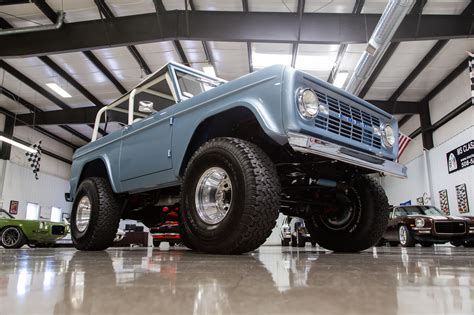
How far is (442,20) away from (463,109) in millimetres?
5039

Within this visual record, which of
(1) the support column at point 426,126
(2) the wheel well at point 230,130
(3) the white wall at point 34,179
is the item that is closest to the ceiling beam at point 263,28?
(2) the wheel well at point 230,130

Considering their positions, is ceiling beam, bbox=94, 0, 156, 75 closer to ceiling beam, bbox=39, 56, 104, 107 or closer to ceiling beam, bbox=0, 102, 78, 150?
ceiling beam, bbox=39, 56, 104, 107

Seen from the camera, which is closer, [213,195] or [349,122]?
[213,195]

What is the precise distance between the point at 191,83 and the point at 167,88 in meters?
0.26

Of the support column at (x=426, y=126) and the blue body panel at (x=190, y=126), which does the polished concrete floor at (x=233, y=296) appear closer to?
the blue body panel at (x=190, y=126)

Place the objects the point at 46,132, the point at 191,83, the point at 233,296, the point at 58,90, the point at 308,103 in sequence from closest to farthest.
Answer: the point at 233,296 → the point at 308,103 → the point at 191,83 → the point at 58,90 → the point at 46,132

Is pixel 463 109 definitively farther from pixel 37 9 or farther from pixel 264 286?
pixel 264 286

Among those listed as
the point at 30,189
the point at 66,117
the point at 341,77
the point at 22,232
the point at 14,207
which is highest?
the point at 341,77

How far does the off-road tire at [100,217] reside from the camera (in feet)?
12.9

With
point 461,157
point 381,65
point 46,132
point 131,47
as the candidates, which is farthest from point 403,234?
point 46,132

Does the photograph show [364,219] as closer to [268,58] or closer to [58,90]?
[268,58]

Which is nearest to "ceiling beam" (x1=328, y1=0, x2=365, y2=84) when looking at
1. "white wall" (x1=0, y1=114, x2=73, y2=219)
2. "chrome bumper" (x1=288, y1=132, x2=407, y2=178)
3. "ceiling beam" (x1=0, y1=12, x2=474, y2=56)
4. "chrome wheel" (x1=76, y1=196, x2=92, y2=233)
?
"ceiling beam" (x1=0, y1=12, x2=474, y2=56)

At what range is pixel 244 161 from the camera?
2.44 metres

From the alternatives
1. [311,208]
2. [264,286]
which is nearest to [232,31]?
[311,208]
